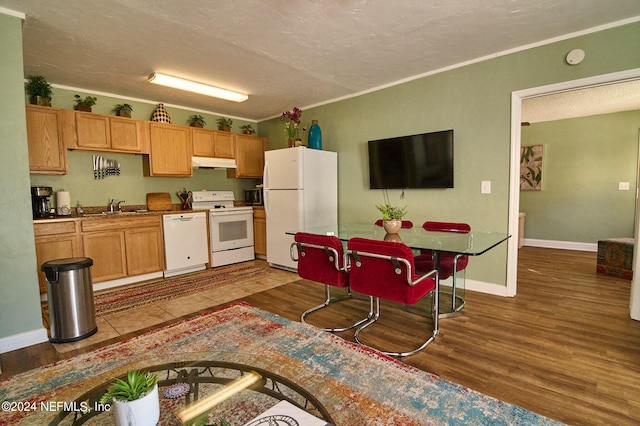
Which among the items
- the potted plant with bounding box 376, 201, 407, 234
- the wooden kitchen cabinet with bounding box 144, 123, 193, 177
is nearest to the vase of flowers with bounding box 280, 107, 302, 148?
the wooden kitchen cabinet with bounding box 144, 123, 193, 177

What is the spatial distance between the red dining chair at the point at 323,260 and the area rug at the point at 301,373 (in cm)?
41

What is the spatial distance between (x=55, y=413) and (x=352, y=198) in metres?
3.89

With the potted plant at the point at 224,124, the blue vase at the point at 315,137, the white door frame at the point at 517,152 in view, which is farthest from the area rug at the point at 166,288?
the white door frame at the point at 517,152

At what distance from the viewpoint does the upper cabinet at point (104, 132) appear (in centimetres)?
369

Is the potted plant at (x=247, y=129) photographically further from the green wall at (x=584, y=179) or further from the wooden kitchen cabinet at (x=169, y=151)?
the green wall at (x=584, y=179)

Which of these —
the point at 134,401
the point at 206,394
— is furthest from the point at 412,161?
the point at 134,401

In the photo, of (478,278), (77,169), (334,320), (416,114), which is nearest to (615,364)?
(478,278)

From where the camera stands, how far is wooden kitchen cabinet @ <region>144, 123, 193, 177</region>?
4.33m

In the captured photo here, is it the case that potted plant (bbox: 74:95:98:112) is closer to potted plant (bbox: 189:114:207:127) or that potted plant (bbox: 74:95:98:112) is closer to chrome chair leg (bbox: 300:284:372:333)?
potted plant (bbox: 189:114:207:127)

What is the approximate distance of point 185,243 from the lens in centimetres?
435

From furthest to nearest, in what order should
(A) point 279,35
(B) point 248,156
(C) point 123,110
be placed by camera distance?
(B) point 248,156 < (C) point 123,110 < (A) point 279,35

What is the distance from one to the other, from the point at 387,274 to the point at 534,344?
4.11 feet

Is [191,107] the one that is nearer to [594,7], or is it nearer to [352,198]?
[352,198]

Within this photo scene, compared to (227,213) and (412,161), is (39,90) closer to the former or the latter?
(227,213)
